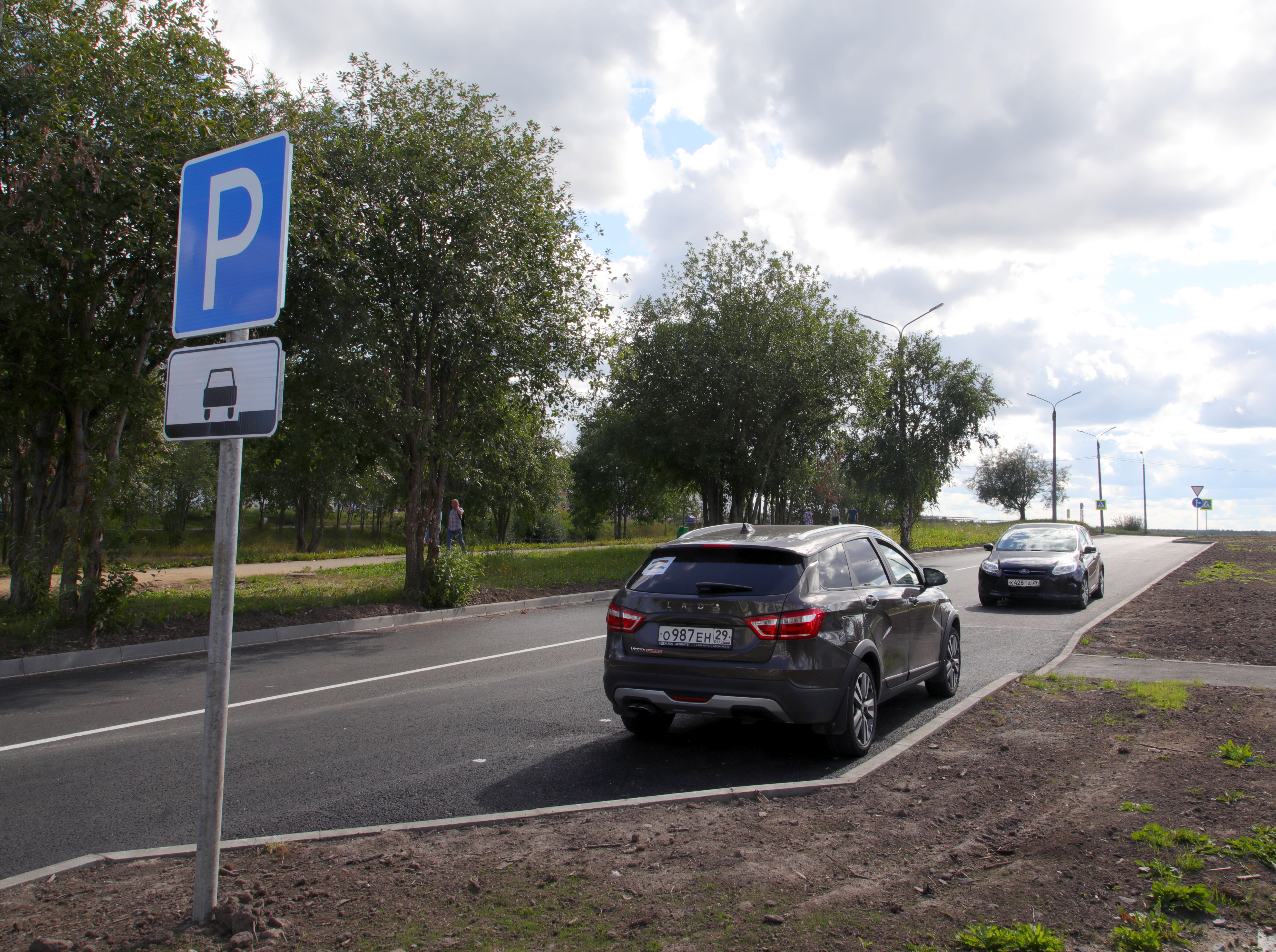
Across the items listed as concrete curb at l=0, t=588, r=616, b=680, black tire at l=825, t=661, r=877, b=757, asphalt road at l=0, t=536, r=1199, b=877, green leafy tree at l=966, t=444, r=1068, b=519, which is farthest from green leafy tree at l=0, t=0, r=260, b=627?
green leafy tree at l=966, t=444, r=1068, b=519

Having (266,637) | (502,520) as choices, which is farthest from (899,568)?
(502,520)

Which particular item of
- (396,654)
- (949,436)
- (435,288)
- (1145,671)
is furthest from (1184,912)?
(949,436)

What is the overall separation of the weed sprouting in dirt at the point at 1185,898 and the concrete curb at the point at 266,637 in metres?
7.98

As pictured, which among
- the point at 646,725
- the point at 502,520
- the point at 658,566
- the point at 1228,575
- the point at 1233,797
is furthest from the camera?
the point at 502,520

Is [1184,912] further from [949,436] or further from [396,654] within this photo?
[949,436]

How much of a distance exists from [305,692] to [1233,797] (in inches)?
298

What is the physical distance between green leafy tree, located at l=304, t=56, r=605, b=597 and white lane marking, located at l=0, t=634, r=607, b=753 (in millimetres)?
5484

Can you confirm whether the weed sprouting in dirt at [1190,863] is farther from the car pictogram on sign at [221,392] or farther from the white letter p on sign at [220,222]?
the white letter p on sign at [220,222]

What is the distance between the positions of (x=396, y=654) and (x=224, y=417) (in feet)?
27.7

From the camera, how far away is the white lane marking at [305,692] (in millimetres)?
6797

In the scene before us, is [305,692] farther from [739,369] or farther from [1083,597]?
[739,369]

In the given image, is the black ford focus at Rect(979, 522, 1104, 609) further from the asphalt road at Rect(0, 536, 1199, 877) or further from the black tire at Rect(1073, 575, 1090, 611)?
the asphalt road at Rect(0, 536, 1199, 877)

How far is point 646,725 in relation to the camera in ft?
21.7

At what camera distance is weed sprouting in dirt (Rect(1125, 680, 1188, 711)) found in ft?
22.1
